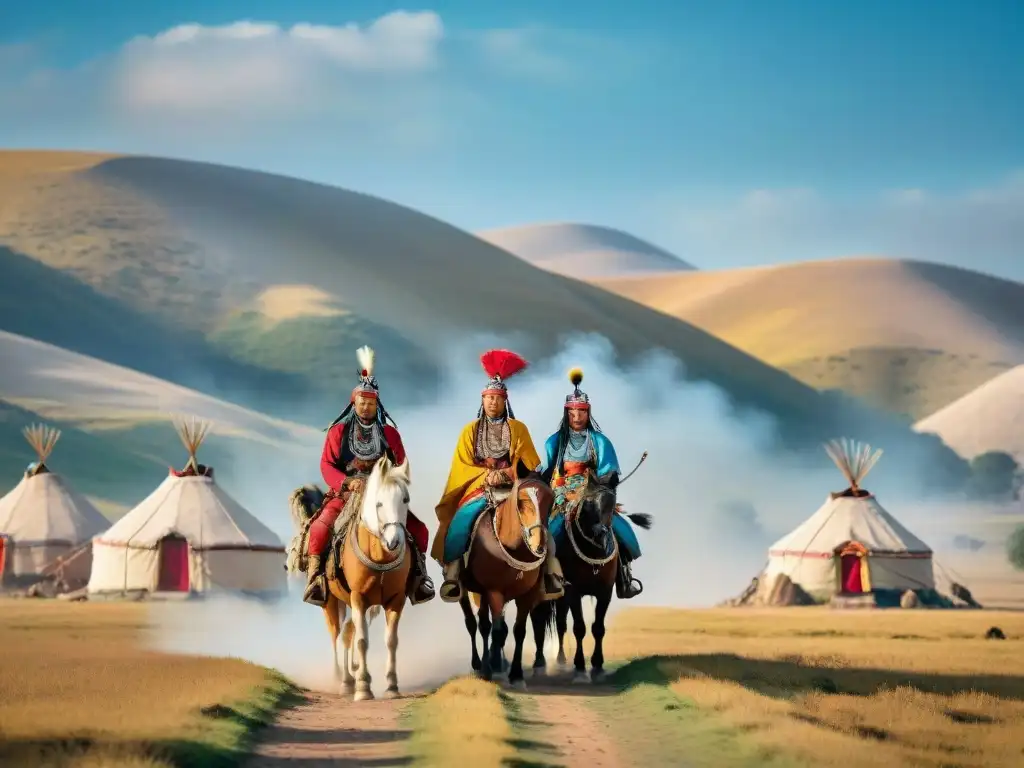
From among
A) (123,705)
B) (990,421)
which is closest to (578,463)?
(123,705)

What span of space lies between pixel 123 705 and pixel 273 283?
129173 millimetres

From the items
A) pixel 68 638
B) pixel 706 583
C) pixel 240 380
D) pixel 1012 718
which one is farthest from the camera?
pixel 240 380

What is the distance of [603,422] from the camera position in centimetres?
7675

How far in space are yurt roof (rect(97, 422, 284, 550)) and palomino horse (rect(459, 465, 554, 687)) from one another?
99.3 feet

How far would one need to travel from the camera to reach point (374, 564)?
18703mm

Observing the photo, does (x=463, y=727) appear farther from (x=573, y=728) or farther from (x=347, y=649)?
(x=347, y=649)

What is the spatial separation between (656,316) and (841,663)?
140 metres

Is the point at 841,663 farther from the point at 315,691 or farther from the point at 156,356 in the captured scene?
the point at 156,356

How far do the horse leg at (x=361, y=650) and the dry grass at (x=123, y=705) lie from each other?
894 mm

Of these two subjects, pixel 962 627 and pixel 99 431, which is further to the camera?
pixel 99 431

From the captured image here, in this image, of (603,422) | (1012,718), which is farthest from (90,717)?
(603,422)

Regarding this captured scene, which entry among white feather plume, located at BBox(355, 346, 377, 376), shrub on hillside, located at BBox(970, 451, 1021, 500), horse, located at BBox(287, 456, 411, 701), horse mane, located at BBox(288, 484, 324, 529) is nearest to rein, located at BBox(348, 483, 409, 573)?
horse, located at BBox(287, 456, 411, 701)

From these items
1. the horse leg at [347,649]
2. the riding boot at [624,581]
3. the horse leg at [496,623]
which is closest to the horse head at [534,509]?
the horse leg at [496,623]

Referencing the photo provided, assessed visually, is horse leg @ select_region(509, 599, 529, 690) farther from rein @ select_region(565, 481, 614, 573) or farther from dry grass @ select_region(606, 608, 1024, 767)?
dry grass @ select_region(606, 608, 1024, 767)
